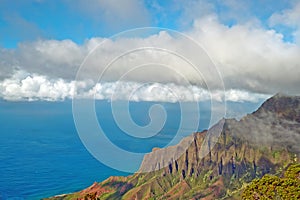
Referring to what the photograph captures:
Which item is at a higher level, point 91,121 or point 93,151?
point 91,121

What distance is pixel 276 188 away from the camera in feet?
61.7

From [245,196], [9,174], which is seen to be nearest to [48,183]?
[9,174]

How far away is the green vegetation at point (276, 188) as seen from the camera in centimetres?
1828

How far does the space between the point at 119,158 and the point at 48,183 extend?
198137mm

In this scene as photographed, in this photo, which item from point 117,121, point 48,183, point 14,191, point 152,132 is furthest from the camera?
point 48,183

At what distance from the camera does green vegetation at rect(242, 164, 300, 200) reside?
1828cm

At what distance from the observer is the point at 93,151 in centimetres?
1034

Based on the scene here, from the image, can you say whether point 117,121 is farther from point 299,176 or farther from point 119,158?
point 299,176

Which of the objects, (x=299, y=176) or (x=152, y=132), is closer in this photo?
(x=152, y=132)

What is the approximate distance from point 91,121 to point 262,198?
13.4 meters

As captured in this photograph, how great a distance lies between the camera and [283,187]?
18.6 m

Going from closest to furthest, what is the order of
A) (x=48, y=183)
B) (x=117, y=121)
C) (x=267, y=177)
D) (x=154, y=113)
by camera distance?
1. (x=117, y=121)
2. (x=154, y=113)
3. (x=267, y=177)
4. (x=48, y=183)

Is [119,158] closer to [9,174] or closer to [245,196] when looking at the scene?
[245,196]

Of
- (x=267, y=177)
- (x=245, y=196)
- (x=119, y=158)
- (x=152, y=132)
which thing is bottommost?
(x=245, y=196)
